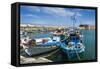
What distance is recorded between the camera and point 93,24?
12.7ft

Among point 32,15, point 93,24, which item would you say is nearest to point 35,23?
point 32,15

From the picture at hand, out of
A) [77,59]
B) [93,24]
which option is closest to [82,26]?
[93,24]

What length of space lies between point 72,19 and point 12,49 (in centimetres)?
99

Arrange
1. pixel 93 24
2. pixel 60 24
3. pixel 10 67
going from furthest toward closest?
pixel 93 24
pixel 60 24
pixel 10 67

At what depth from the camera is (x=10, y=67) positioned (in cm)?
335

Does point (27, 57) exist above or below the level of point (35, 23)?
below

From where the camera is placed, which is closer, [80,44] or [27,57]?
[27,57]

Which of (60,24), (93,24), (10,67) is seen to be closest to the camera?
(10,67)
